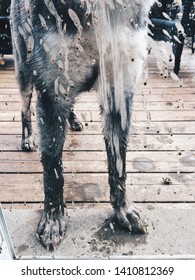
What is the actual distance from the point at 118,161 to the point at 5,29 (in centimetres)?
108

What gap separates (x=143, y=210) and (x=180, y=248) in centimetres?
25

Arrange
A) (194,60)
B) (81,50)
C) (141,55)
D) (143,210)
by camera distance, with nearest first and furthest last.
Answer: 1. (81,50)
2. (141,55)
3. (143,210)
4. (194,60)

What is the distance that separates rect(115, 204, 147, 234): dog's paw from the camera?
146 cm

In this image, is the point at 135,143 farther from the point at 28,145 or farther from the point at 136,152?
the point at 28,145

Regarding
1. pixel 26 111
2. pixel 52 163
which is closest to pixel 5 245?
pixel 52 163

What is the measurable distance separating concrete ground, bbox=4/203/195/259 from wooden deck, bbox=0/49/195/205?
0.27 feet

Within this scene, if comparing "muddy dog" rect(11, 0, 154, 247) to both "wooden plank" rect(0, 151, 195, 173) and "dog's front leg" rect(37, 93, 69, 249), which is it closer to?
"dog's front leg" rect(37, 93, 69, 249)

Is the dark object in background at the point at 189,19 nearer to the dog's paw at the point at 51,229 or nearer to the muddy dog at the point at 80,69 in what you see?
the muddy dog at the point at 80,69

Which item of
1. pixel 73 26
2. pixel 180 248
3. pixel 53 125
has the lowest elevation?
pixel 180 248

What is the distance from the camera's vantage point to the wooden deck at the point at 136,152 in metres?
1.70

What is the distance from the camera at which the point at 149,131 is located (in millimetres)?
2225

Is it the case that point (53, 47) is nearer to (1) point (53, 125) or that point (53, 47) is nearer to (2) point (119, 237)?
(1) point (53, 125)
